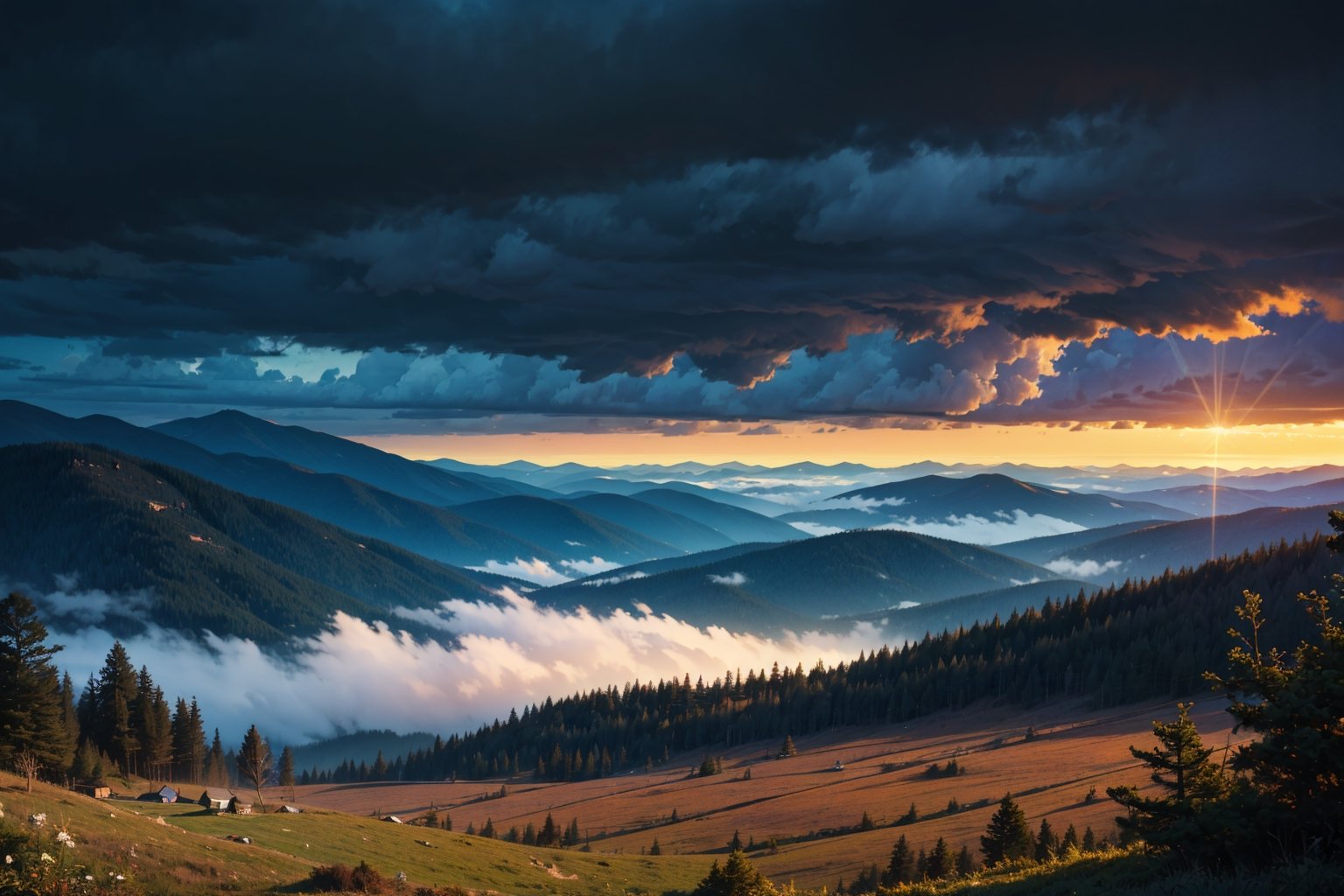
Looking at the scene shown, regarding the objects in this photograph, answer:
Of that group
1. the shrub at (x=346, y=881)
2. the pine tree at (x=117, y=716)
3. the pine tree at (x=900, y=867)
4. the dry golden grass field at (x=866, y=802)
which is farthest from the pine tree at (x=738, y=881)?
the pine tree at (x=117, y=716)

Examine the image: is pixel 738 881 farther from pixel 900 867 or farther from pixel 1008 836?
pixel 900 867

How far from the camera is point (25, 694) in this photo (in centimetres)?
8688

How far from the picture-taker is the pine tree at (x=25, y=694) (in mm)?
86250

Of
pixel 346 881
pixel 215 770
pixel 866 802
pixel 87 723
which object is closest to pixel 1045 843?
pixel 346 881

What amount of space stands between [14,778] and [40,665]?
41.7m

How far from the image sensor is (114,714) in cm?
13938

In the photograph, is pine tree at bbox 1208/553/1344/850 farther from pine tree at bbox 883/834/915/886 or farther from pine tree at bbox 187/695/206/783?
pine tree at bbox 187/695/206/783

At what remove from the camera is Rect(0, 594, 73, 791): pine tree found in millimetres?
86250

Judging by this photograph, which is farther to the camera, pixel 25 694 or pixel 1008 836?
pixel 25 694

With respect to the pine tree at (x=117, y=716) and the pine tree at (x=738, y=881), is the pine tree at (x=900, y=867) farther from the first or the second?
the pine tree at (x=117, y=716)

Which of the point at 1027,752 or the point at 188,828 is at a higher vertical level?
the point at 188,828

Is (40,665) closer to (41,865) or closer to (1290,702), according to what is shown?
(41,865)

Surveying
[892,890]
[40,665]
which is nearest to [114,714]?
[40,665]

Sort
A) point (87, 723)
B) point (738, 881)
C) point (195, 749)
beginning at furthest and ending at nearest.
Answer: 1. point (195, 749)
2. point (87, 723)
3. point (738, 881)
